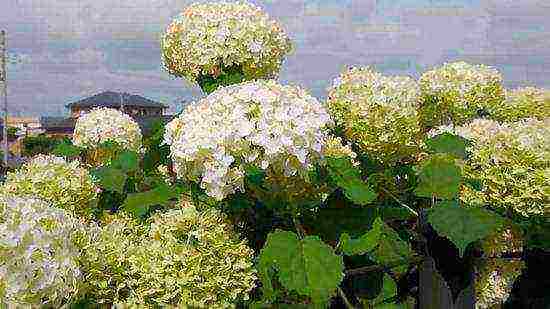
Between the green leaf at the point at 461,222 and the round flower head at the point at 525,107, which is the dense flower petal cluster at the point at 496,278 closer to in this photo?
the green leaf at the point at 461,222

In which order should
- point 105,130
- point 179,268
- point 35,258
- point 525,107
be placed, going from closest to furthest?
point 35,258 < point 179,268 < point 525,107 < point 105,130

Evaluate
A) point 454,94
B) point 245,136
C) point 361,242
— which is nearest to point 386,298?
point 361,242

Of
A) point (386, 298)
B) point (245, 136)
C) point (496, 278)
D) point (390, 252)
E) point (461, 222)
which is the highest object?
point (245, 136)

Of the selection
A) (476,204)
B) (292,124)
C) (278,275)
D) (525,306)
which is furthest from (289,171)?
(525,306)

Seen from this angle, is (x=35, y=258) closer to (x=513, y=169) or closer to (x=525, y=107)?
(x=513, y=169)

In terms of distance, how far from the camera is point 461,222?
152 cm

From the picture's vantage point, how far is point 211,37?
212cm

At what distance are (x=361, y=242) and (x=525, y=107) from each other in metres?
1.34

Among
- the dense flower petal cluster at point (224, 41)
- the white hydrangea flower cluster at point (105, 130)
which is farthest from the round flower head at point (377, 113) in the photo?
the white hydrangea flower cluster at point (105, 130)

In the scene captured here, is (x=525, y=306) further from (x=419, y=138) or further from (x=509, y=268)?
(x=419, y=138)

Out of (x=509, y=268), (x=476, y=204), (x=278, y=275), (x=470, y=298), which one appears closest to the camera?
(x=278, y=275)

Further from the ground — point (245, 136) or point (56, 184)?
point (245, 136)

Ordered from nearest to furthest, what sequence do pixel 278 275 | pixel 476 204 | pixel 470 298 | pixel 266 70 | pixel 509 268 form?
pixel 278 275, pixel 470 298, pixel 476 204, pixel 509 268, pixel 266 70

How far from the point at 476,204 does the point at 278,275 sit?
61cm
